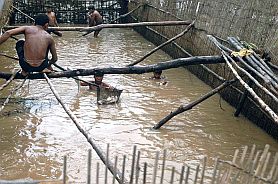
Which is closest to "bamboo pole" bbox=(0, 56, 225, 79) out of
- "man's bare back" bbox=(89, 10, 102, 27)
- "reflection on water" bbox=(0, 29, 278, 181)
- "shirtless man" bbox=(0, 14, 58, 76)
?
"shirtless man" bbox=(0, 14, 58, 76)

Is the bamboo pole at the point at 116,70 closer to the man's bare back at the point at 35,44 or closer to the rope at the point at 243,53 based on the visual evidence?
the man's bare back at the point at 35,44

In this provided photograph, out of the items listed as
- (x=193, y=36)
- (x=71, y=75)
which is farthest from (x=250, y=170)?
(x=193, y=36)

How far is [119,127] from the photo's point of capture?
7.23 m

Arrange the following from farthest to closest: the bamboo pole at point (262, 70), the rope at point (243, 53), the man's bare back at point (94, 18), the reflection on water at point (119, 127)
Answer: the man's bare back at point (94, 18)
the rope at point (243, 53)
the reflection on water at point (119, 127)
the bamboo pole at point (262, 70)

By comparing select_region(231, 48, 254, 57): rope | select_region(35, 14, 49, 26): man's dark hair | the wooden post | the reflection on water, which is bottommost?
the reflection on water

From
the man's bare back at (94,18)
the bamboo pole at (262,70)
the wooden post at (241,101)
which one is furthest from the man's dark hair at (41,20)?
the man's bare back at (94,18)

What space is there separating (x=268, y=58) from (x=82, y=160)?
11.0ft

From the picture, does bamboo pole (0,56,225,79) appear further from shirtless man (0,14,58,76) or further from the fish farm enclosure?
shirtless man (0,14,58,76)

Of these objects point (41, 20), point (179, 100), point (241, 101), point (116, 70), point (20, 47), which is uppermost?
point (41, 20)

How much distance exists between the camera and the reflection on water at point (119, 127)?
6.06m

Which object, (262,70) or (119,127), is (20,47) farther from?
(262,70)

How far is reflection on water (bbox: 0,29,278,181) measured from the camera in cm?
606

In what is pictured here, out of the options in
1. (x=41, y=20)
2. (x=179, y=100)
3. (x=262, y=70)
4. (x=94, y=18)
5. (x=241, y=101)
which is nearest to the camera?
(x=262, y=70)

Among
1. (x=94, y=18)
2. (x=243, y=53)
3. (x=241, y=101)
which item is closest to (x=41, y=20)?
(x=243, y=53)
